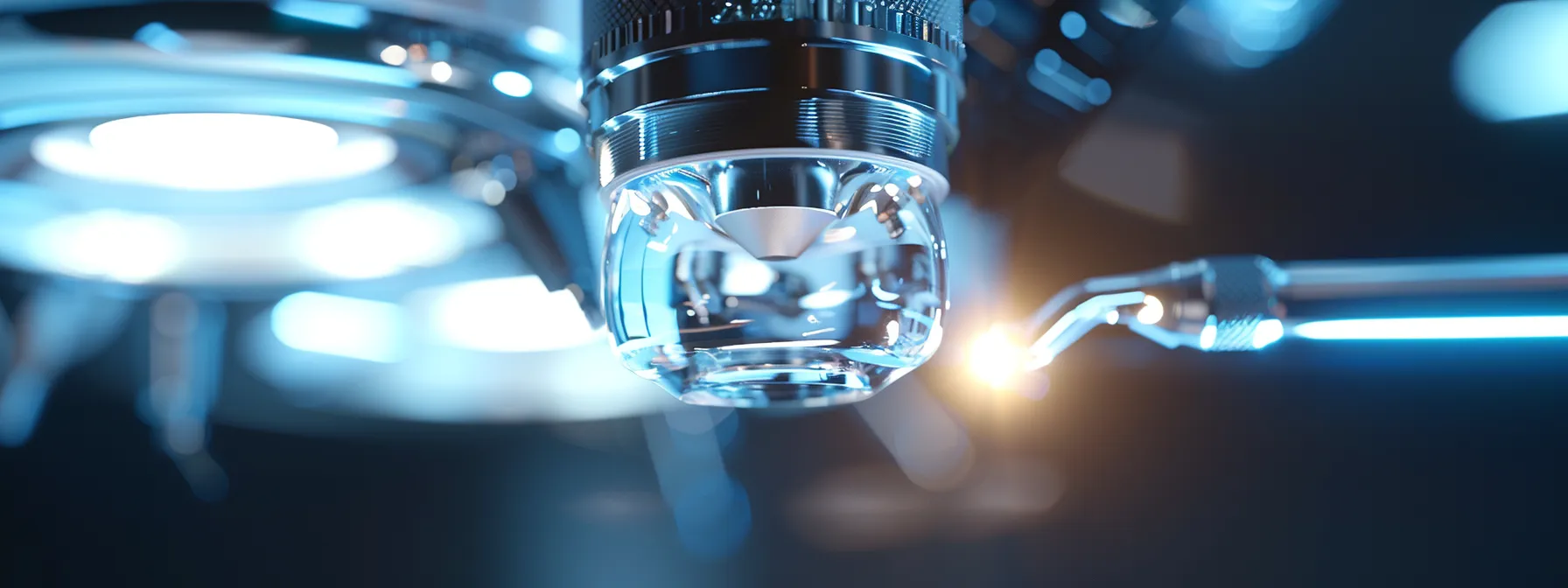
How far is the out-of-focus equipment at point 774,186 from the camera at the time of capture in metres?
0.30

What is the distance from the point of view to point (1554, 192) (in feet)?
2.17

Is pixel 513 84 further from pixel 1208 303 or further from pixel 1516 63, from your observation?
pixel 1516 63

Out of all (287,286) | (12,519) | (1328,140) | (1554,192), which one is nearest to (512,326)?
(287,286)

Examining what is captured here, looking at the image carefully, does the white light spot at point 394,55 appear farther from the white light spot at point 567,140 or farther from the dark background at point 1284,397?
the dark background at point 1284,397

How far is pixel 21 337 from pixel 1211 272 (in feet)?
2.88

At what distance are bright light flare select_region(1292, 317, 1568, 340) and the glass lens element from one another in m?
0.17

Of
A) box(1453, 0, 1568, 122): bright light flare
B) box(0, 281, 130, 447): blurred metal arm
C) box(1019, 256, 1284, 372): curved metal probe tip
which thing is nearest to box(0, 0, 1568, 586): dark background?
box(1453, 0, 1568, 122): bright light flare

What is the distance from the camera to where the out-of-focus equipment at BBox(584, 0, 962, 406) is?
304mm

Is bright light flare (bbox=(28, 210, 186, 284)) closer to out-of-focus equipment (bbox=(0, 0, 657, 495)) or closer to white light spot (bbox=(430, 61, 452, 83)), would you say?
out-of-focus equipment (bbox=(0, 0, 657, 495))

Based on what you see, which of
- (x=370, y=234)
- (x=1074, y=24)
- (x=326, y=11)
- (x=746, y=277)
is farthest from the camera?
(x=1074, y=24)

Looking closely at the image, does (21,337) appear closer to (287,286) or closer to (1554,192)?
(287,286)

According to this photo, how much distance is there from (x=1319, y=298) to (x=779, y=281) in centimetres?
20

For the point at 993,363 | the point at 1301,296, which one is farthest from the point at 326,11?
the point at 993,363

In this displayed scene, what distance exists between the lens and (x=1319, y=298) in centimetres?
42
